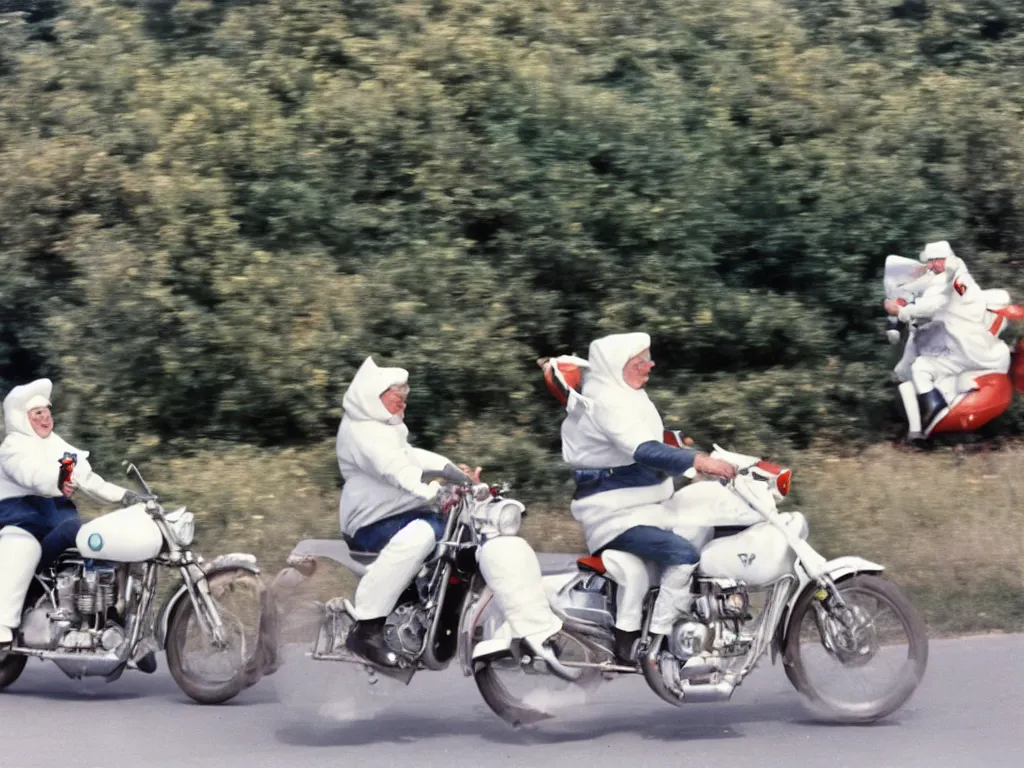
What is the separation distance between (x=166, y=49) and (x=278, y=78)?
201 cm

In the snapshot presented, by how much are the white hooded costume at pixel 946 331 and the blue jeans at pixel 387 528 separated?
6031mm

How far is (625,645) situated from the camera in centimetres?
672

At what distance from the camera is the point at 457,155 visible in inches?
504

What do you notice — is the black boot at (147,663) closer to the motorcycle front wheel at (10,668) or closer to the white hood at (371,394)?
the motorcycle front wheel at (10,668)

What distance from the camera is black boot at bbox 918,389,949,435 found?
11.8 meters

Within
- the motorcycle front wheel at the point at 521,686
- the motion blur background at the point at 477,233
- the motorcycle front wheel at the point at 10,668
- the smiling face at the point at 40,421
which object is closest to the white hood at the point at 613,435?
the motorcycle front wheel at the point at 521,686

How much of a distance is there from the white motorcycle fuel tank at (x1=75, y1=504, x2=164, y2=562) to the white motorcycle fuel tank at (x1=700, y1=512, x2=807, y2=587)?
2812mm

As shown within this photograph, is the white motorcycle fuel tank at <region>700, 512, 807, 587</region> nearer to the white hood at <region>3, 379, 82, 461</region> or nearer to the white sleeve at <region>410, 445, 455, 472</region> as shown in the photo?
the white sleeve at <region>410, 445, 455, 472</region>

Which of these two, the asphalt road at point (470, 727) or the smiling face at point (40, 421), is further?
the smiling face at point (40, 421)

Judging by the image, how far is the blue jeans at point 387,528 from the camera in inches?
275

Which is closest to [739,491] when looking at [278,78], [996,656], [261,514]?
[996,656]

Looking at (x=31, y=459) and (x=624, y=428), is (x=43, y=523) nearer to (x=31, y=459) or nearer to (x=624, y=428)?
(x=31, y=459)

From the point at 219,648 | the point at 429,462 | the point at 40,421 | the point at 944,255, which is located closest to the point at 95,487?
the point at 40,421

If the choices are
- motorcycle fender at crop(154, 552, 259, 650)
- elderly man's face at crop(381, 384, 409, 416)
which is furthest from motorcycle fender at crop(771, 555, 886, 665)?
motorcycle fender at crop(154, 552, 259, 650)
